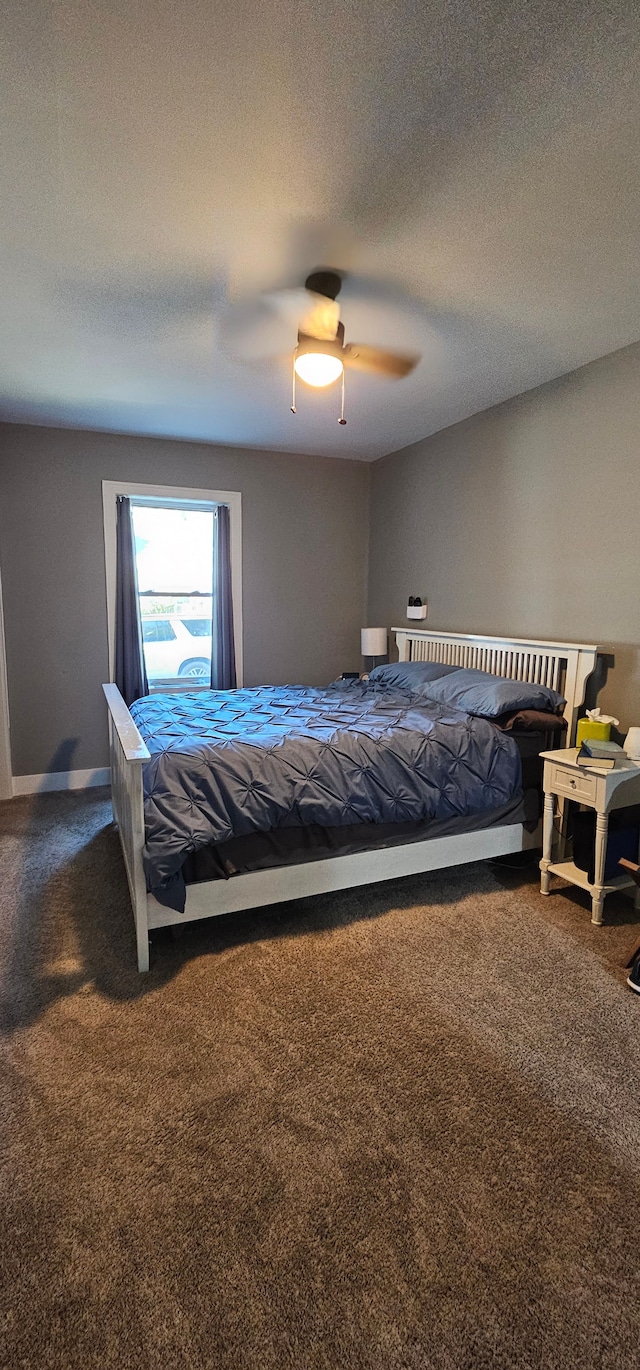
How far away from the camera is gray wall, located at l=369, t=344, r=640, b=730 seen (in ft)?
9.20

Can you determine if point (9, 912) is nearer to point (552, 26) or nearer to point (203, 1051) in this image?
point (203, 1051)

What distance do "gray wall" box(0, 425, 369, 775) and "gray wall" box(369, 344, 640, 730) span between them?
2.31ft

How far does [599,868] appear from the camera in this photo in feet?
8.14

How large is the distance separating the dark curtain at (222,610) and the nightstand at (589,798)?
8.93 ft

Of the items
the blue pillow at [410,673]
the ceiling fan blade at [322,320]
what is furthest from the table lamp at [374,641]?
the ceiling fan blade at [322,320]

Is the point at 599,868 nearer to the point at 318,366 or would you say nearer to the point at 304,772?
the point at 304,772

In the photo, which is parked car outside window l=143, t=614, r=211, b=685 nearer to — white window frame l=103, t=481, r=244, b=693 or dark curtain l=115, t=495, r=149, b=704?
white window frame l=103, t=481, r=244, b=693

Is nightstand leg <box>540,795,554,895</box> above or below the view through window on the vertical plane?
below

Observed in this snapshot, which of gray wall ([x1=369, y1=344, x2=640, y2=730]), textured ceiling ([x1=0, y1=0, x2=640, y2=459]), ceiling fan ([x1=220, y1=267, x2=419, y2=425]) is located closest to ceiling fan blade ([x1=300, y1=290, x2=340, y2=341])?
ceiling fan ([x1=220, y1=267, x2=419, y2=425])

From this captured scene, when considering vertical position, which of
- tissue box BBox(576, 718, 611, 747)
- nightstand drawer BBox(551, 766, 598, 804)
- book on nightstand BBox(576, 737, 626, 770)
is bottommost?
nightstand drawer BBox(551, 766, 598, 804)

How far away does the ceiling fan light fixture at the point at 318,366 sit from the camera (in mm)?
2252

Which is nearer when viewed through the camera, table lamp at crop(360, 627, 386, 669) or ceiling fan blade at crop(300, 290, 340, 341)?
ceiling fan blade at crop(300, 290, 340, 341)

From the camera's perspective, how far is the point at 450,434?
403 centimetres

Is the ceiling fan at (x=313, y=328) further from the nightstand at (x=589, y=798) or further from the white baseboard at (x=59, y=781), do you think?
the white baseboard at (x=59, y=781)
